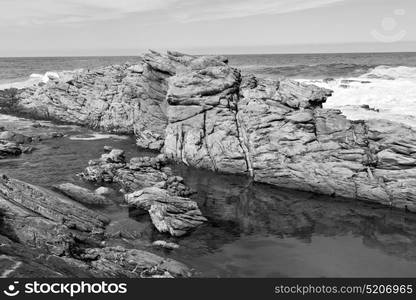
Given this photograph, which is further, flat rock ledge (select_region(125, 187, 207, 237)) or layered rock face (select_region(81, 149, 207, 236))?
layered rock face (select_region(81, 149, 207, 236))

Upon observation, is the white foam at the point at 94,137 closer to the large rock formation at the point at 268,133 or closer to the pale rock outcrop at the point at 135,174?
the large rock formation at the point at 268,133

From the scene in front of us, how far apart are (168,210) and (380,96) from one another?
59237 mm

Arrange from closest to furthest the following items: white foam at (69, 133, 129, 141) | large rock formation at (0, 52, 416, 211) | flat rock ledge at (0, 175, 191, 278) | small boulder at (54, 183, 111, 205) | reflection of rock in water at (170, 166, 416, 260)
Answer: flat rock ledge at (0, 175, 191, 278), reflection of rock in water at (170, 166, 416, 260), small boulder at (54, 183, 111, 205), large rock formation at (0, 52, 416, 211), white foam at (69, 133, 129, 141)

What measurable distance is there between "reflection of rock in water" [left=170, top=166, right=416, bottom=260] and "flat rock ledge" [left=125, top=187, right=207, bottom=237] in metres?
1.01

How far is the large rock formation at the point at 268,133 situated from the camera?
34.5 meters

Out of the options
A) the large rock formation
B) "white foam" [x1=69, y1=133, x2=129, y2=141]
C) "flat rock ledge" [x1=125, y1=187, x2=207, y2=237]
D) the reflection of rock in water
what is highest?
the large rock formation

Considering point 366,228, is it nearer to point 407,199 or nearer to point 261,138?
point 407,199

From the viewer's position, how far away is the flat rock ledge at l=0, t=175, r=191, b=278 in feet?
57.8

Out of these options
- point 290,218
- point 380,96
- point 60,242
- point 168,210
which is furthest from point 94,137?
point 380,96

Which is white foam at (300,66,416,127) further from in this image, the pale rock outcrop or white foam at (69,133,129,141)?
white foam at (69,133,129,141)

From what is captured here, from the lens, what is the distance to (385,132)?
1404 inches

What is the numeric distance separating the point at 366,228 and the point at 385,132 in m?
10.9

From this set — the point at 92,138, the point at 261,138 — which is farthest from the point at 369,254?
the point at 92,138

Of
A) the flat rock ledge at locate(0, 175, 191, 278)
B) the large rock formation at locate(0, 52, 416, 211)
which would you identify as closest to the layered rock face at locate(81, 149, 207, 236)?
the flat rock ledge at locate(0, 175, 191, 278)
